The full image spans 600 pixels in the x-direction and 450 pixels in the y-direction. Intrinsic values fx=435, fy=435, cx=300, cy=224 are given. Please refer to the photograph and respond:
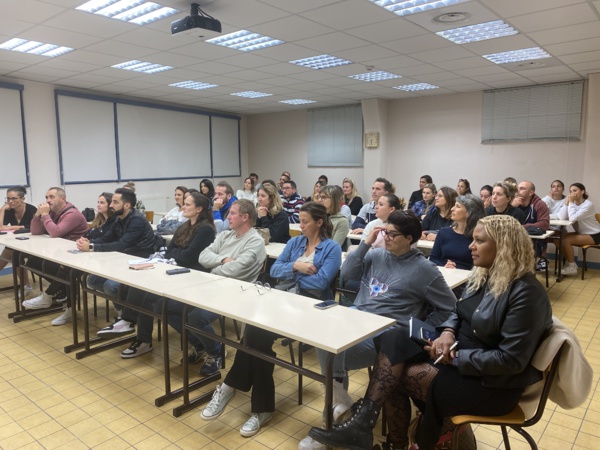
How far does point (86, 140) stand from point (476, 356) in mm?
7709

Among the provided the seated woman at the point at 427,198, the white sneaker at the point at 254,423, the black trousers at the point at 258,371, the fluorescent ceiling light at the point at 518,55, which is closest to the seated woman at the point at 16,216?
the black trousers at the point at 258,371

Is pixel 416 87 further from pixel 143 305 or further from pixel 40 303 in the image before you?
pixel 40 303

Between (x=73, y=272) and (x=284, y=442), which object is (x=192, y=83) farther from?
(x=284, y=442)

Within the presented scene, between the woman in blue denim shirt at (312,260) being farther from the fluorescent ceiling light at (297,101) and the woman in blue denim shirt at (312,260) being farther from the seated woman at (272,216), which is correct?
the fluorescent ceiling light at (297,101)

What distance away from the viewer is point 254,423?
253 centimetres

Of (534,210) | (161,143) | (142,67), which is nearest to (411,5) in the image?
(534,210)

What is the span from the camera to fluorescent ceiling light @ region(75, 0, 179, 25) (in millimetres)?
3686

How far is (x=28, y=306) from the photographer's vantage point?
15.0 feet

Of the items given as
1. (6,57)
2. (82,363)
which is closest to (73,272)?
(82,363)

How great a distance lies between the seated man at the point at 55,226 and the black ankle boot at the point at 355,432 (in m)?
3.44

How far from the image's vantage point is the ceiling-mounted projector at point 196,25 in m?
3.51

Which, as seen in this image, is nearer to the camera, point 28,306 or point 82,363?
A: point 82,363

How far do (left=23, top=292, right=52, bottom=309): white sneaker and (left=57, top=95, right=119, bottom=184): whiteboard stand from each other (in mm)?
3439

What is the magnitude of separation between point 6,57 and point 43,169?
2184 mm
